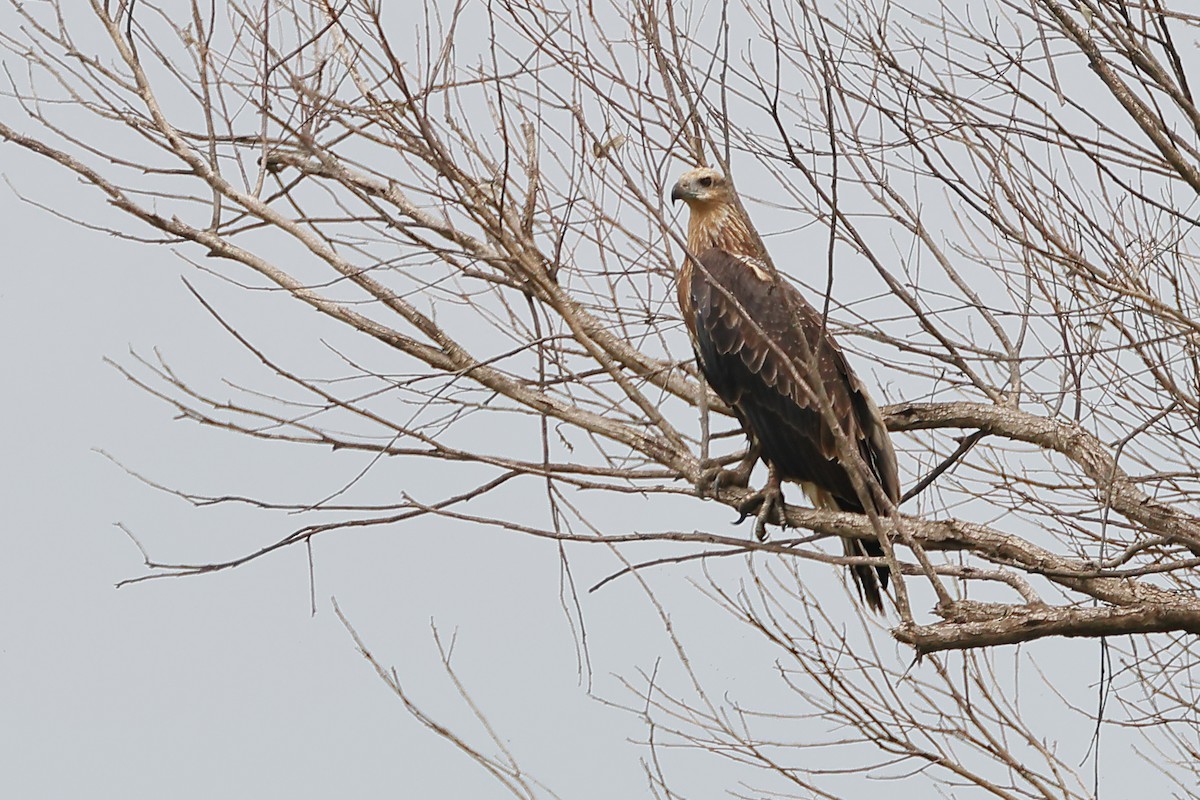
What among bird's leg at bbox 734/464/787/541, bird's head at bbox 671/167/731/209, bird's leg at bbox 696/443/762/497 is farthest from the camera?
bird's head at bbox 671/167/731/209

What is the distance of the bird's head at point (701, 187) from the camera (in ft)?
16.8

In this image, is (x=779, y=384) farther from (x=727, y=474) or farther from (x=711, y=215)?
(x=711, y=215)

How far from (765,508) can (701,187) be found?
1.33 metres

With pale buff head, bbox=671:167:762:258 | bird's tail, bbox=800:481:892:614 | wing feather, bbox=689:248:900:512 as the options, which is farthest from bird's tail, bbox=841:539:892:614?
pale buff head, bbox=671:167:762:258

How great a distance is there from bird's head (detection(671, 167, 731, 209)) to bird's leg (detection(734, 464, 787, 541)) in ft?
3.91

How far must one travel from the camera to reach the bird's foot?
180 inches

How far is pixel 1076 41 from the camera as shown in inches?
138

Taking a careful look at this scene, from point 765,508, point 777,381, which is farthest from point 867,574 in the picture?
point 777,381

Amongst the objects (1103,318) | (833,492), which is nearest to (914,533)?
(1103,318)

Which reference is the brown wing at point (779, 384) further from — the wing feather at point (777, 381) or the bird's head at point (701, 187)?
the bird's head at point (701, 187)

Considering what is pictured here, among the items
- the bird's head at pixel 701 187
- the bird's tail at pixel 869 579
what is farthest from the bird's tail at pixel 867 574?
the bird's head at pixel 701 187

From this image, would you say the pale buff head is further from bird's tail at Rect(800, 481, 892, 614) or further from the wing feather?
bird's tail at Rect(800, 481, 892, 614)

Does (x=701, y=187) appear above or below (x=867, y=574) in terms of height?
above

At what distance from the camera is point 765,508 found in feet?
15.0
